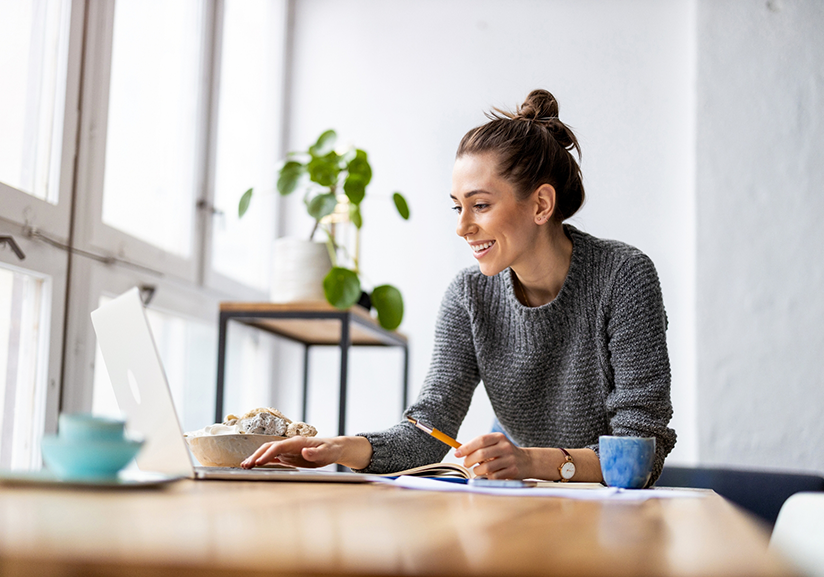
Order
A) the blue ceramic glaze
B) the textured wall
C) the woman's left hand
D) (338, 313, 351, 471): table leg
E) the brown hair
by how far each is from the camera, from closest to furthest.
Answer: the blue ceramic glaze → the woman's left hand → the brown hair → (338, 313, 351, 471): table leg → the textured wall

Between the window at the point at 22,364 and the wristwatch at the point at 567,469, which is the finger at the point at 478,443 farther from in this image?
the window at the point at 22,364

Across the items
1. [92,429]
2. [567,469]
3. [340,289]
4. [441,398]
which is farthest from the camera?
[340,289]

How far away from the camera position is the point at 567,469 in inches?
44.9

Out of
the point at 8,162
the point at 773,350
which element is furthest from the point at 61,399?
the point at 773,350

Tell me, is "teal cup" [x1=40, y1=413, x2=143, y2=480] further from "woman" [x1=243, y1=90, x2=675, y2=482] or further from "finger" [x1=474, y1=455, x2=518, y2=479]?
"woman" [x1=243, y1=90, x2=675, y2=482]

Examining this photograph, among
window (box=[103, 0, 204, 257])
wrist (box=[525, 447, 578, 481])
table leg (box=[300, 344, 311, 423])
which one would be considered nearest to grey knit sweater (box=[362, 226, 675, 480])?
wrist (box=[525, 447, 578, 481])

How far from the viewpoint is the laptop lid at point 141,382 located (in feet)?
2.68

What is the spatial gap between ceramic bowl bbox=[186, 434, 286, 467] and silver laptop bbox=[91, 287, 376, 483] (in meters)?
0.07

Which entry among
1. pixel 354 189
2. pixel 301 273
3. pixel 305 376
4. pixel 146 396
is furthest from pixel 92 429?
pixel 305 376

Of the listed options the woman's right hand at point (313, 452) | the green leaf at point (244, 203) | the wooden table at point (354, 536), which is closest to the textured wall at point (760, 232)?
the green leaf at point (244, 203)

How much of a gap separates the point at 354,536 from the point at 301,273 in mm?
1755

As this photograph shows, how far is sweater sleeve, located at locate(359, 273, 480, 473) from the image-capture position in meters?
1.28

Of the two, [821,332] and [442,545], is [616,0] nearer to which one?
[821,332]

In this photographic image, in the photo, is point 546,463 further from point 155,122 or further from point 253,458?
point 155,122
